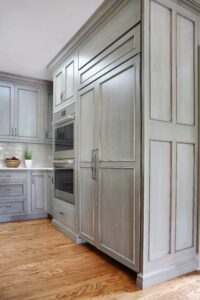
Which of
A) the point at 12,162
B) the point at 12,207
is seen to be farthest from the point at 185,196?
the point at 12,162

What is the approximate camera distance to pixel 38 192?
396cm

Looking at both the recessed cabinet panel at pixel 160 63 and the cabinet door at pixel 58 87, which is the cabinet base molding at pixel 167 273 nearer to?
the recessed cabinet panel at pixel 160 63

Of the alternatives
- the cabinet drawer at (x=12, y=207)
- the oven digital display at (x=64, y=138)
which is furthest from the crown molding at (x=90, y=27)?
the cabinet drawer at (x=12, y=207)

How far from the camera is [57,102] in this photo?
346cm

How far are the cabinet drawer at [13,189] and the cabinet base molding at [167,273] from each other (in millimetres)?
2577

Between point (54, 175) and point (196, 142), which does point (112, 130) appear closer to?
point (196, 142)

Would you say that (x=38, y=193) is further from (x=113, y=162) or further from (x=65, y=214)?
(x=113, y=162)

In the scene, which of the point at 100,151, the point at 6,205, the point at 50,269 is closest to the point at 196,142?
the point at 100,151

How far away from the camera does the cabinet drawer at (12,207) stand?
3.70m

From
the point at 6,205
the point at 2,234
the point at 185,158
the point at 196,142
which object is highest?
the point at 196,142

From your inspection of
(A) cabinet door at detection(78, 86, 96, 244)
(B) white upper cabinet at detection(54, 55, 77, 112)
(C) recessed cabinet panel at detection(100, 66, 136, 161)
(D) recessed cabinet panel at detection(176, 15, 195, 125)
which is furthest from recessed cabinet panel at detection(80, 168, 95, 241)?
(D) recessed cabinet panel at detection(176, 15, 195, 125)

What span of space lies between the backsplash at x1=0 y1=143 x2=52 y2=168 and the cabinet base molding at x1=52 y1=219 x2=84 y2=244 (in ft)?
4.85

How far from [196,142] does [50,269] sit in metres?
1.76

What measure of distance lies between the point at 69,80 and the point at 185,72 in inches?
60.8
